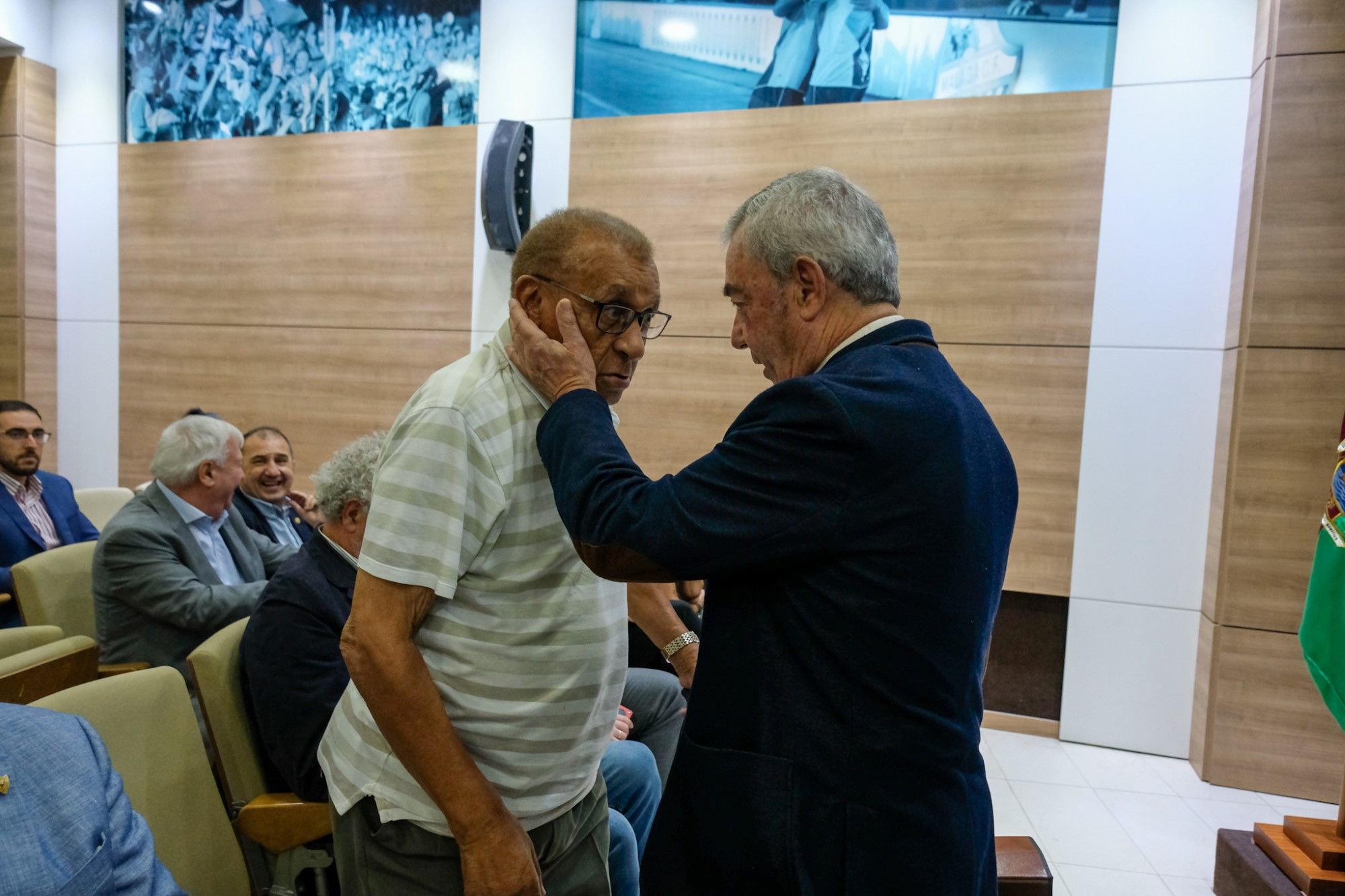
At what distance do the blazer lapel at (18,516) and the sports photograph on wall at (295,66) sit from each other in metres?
2.58

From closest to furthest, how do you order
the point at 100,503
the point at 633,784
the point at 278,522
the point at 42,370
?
the point at 633,784
the point at 278,522
the point at 100,503
the point at 42,370

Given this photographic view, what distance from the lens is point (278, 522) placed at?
3672 mm

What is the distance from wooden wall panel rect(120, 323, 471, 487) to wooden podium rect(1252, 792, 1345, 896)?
3.93m

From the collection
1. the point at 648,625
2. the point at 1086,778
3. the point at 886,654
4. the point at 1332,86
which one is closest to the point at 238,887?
the point at 648,625

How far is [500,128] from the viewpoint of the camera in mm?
4285

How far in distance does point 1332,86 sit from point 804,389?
340 centimetres

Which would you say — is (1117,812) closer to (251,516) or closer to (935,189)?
(935,189)

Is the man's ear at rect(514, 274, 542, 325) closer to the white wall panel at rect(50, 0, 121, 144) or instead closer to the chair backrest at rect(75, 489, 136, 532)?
the chair backrest at rect(75, 489, 136, 532)

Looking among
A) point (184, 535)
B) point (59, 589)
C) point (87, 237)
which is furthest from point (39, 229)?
point (184, 535)

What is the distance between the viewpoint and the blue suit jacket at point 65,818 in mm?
1153

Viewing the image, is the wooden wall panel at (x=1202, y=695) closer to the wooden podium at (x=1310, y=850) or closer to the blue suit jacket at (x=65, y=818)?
the wooden podium at (x=1310, y=850)

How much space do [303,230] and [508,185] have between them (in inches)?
57.4

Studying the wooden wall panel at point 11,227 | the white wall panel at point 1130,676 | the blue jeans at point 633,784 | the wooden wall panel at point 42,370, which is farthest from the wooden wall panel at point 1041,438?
the wooden wall panel at point 11,227

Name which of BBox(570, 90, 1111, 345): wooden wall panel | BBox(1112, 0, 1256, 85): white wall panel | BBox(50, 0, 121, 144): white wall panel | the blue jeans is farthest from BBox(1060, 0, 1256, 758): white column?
BBox(50, 0, 121, 144): white wall panel
